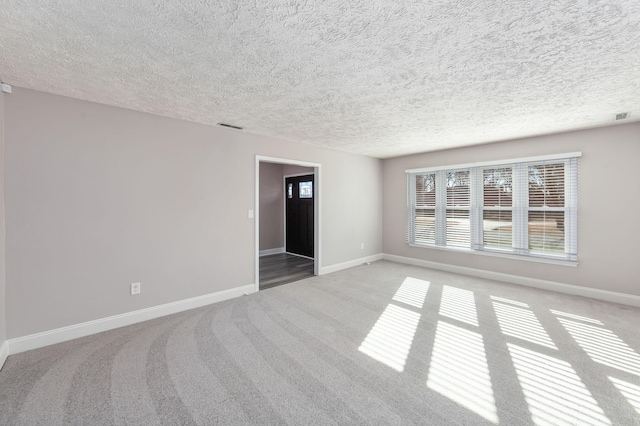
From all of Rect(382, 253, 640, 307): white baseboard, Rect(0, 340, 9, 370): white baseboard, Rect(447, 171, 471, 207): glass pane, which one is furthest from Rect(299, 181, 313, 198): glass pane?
Rect(0, 340, 9, 370): white baseboard

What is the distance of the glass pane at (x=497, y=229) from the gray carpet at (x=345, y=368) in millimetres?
1340

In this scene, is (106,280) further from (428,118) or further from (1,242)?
(428,118)

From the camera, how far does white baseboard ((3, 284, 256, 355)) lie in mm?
2397

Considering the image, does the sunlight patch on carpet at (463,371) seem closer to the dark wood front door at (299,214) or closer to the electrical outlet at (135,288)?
the electrical outlet at (135,288)

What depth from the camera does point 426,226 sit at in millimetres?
5539

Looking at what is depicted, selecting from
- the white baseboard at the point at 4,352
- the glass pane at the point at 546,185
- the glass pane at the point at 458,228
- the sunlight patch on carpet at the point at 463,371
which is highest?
the glass pane at the point at 546,185

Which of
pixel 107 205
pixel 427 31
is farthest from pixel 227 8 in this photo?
pixel 107 205

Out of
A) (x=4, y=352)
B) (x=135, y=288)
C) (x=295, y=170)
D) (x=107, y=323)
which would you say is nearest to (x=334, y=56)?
(x=135, y=288)

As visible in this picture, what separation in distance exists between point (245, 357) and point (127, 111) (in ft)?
9.50

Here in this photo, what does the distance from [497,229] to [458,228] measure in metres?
0.65

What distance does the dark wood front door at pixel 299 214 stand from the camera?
6465mm

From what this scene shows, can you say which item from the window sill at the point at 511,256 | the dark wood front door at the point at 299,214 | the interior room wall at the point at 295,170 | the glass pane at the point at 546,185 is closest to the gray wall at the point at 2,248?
the interior room wall at the point at 295,170

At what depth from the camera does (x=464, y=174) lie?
16.3 feet

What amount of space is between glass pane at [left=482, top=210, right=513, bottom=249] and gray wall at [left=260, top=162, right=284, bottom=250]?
15.7ft
